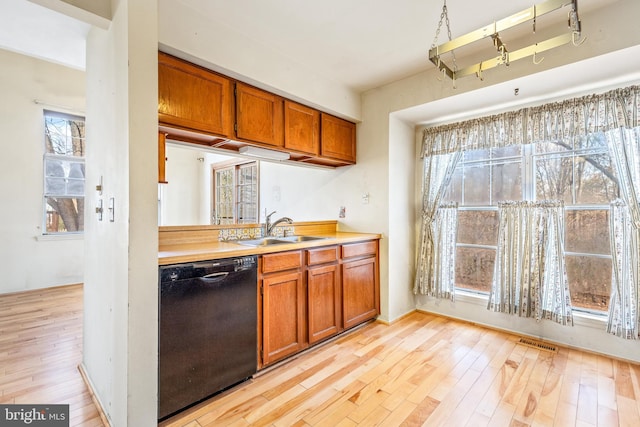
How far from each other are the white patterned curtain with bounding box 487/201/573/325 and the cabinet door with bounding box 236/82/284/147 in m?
2.35

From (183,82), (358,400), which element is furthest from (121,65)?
(358,400)

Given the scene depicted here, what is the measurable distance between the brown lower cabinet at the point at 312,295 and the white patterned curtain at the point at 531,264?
125 cm

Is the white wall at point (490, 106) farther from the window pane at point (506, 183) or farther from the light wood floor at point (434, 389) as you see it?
the window pane at point (506, 183)

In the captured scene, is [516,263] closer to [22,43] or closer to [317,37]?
[317,37]

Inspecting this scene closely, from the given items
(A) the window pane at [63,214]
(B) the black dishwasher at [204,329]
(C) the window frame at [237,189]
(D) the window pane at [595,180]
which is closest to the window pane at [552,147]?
(D) the window pane at [595,180]

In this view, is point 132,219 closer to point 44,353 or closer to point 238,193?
point 44,353

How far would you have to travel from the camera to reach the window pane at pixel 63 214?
4.23 meters

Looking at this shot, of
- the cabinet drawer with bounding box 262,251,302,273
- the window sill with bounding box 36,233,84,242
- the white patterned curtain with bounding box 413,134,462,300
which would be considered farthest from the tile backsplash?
the window sill with bounding box 36,233,84,242

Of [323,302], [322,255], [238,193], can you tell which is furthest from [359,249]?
[238,193]

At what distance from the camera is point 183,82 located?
2029 millimetres

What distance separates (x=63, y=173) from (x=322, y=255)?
4356mm

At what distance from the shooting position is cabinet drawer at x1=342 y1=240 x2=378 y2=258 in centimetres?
285

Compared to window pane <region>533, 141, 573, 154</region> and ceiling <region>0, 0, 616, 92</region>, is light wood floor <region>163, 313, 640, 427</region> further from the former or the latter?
ceiling <region>0, 0, 616, 92</region>

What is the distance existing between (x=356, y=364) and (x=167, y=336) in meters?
1.44
